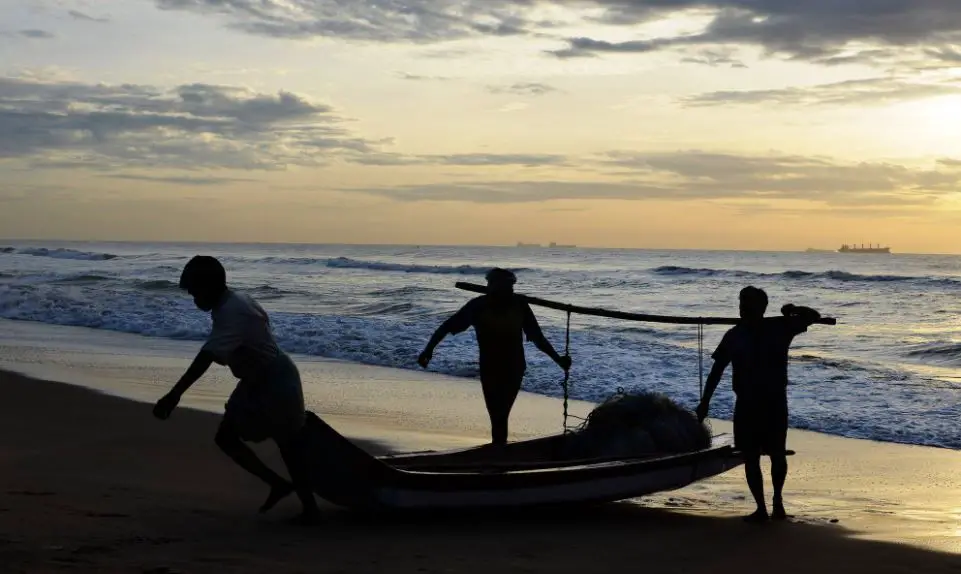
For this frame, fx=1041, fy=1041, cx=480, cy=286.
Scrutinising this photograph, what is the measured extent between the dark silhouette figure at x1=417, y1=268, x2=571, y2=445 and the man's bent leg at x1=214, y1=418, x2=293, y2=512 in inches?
83.0

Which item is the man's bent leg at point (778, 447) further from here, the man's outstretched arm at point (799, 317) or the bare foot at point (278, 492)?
the bare foot at point (278, 492)

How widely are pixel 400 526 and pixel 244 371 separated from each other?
1.40 m

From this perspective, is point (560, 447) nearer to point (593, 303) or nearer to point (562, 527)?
point (562, 527)

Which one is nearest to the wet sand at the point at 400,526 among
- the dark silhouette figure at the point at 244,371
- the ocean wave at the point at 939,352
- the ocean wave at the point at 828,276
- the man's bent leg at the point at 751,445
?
the man's bent leg at the point at 751,445

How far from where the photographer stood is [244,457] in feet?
20.5

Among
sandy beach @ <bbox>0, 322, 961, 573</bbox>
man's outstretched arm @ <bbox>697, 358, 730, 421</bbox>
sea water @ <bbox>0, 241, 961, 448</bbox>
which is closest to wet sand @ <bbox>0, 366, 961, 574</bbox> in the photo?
sandy beach @ <bbox>0, 322, 961, 573</bbox>

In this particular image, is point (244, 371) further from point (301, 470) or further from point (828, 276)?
point (828, 276)

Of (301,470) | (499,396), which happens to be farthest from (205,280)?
(499,396)

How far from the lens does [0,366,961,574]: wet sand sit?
5.46 meters

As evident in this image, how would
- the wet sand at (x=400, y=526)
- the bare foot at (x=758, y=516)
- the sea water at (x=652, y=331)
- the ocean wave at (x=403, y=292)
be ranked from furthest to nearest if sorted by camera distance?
the ocean wave at (x=403, y=292)
the sea water at (x=652, y=331)
the bare foot at (x=758, y=516)
the wet sand at (x=400, y=526)

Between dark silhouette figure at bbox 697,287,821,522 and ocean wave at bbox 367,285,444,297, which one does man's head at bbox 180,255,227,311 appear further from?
ocean wave at bbox 367,285,444,297

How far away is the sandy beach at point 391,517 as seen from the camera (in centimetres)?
553

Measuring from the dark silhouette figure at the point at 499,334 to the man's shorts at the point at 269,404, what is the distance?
90.4 inches

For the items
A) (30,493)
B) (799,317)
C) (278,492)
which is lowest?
(30,493)
